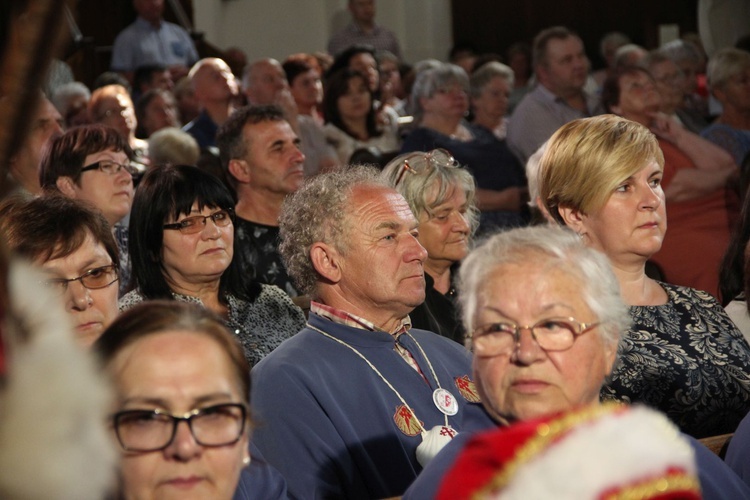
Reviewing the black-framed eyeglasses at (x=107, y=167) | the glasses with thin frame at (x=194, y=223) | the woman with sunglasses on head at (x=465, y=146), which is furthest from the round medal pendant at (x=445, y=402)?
the woman with sunglasses on head at (x=465, y=146)

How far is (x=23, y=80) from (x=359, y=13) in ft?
28.9

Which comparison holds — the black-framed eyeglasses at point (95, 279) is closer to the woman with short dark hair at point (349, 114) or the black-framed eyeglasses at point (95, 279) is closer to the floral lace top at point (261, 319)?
the floral lace top at point (261, 319)

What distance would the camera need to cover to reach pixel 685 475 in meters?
1.24

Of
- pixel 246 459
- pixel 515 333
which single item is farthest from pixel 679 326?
pixel 246 459

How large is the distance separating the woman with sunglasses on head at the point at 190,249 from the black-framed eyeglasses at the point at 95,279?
25.6 inches

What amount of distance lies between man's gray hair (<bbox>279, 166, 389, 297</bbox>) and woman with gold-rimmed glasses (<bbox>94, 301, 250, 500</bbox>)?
1239 mm

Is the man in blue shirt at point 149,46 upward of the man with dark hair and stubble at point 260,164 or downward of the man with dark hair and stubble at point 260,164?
downward

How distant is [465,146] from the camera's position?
5562 millimetres

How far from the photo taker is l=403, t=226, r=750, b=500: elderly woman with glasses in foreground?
1.95 metres

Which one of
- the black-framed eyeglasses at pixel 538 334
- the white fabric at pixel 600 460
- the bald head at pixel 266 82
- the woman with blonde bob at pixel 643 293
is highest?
the white fabric at pixel 600 460

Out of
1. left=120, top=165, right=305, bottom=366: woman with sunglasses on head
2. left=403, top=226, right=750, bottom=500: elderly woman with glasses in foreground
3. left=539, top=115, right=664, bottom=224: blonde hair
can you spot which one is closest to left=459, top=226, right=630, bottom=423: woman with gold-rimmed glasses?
left=403, top=226, right=750, bottom=500: elderly woman with glasses in foreground

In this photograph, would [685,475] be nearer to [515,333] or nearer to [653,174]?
[515,333]

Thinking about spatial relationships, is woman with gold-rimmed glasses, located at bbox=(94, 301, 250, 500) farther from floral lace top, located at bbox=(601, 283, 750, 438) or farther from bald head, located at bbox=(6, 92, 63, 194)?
bald head, located at bbox=(6, 92, 63, 194)

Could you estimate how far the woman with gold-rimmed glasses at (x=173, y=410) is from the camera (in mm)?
1648
